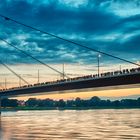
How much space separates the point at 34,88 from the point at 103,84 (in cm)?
3855

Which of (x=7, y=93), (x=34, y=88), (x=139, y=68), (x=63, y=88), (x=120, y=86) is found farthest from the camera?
(x=7, y=93)

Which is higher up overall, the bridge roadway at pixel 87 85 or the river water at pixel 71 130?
the bridge roadway at pixel 87 85

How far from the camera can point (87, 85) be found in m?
99.5

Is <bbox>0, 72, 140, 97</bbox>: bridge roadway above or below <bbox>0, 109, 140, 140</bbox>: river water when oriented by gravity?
above

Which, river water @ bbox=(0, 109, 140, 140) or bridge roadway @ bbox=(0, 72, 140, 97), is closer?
river water @ bbox=(0, 109, 140, 140)

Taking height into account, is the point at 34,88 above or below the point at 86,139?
above

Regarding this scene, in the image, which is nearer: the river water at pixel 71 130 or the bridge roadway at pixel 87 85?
the river water at pixel 71 130

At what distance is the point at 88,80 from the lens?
96875 millimetres

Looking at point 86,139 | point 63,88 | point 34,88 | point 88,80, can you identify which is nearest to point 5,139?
point 86,139

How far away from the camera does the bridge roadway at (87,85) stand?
268 ft

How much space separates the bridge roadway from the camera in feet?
268

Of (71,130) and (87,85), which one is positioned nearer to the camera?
(71,130)

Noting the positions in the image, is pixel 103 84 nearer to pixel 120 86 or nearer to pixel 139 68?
pixel 120 86

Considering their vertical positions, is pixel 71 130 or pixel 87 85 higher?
pixel 87 85
